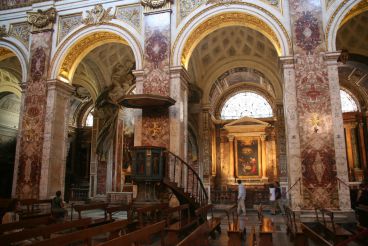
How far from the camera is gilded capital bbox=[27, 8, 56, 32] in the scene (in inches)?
483

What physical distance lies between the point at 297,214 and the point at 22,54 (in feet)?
36.1

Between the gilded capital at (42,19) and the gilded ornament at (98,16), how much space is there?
4.42 ft

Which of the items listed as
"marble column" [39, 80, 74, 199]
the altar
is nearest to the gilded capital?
"marble column" [39, 80, 74, 199]

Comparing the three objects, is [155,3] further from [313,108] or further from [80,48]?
[313,108]

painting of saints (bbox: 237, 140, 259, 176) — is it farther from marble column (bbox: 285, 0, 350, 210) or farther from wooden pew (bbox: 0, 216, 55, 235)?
wooden pew (bbox: 0, 216, 55, 235)

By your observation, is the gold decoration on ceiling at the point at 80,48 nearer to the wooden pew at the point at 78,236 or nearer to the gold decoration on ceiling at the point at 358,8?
the gold decoration on ceiling at the point at 358,8

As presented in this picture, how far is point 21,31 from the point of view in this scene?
12.8 m

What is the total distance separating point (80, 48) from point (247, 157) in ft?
34.9

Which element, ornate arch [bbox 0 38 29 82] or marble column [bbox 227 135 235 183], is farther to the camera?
marble column [bbox 227 135 235 183]

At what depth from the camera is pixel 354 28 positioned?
515 inches

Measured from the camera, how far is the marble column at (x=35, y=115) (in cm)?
1141

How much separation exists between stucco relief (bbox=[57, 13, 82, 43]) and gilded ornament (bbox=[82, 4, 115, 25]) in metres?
0.38

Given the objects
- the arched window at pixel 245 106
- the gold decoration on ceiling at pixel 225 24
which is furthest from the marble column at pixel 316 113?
the arched window at pixel 245 106

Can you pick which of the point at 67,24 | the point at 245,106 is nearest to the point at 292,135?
the point at 67,24
